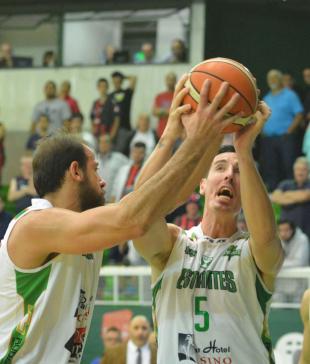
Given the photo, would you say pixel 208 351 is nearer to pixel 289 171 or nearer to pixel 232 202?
pixel 232 202

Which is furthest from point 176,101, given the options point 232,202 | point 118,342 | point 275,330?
point 118,342

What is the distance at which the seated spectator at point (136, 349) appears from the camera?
946 centimetres

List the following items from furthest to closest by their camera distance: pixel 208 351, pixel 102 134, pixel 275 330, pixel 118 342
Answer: pixel 102 134 < pixel 118 342 < pixel 275 330 < pixel 208 351

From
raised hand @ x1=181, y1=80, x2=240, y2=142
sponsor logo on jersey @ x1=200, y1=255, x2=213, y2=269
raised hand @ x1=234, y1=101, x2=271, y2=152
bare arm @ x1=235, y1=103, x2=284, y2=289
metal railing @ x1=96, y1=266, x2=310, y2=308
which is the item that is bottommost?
metal railing @ x1=96, y1=266, x2=310, y2=308

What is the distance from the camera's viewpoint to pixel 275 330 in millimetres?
9156

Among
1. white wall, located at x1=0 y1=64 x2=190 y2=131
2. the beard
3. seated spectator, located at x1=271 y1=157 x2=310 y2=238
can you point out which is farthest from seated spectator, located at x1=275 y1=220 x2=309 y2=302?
white wall, located at x1=0 y1=64 x2=190 y2=131

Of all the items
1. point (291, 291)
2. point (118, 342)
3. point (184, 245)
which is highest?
point (184, 245)

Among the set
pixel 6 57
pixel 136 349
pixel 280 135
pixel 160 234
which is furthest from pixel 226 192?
pixel 6 57

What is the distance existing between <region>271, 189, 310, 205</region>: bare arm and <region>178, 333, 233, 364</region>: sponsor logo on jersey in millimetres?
6763

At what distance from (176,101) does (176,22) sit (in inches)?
555

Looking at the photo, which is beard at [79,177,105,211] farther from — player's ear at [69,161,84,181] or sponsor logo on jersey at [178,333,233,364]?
sponsor logo on jersey at [178,333,233,364]

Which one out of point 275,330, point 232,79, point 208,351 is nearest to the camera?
point 232,79

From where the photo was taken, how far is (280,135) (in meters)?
13.5

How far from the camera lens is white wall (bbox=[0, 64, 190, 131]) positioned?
17797 mm
